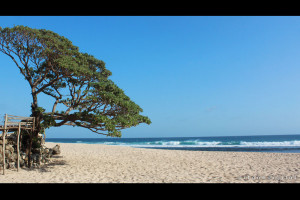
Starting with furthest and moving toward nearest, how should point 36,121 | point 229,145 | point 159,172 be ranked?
point 229,145 < point 36,121 < point 159,172

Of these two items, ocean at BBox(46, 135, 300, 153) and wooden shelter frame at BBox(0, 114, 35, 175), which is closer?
wooden shelter frame at BBox(0, 114, 35, 175)

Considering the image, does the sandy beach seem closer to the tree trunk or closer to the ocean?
the tree trunk

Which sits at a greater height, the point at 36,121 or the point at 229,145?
the point at 36,121

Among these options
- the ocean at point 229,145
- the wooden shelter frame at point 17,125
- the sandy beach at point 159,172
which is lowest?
the ocean at point 229,145

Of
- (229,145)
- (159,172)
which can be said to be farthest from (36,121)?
(229,145)

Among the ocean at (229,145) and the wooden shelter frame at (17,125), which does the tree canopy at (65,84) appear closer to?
the wooden shelter frame at (17,125)

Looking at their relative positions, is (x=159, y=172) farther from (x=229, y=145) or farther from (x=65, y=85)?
(x=229, y=145)

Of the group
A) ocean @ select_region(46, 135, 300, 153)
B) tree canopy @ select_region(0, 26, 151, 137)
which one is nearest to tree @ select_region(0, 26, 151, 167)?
tree canopy @ select_region(0, 26, 151, 137)

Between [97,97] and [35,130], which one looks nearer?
[97,97]

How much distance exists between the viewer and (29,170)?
391 inches

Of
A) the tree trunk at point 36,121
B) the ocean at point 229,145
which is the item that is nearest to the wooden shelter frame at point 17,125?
the tree trunk at point 36,121
